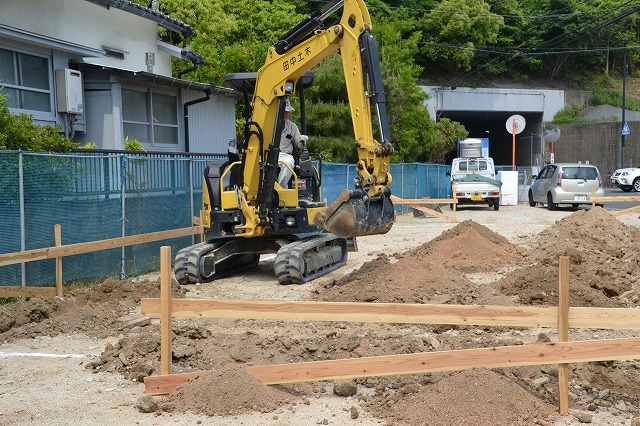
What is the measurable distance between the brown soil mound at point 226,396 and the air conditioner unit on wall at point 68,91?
12.2 metres

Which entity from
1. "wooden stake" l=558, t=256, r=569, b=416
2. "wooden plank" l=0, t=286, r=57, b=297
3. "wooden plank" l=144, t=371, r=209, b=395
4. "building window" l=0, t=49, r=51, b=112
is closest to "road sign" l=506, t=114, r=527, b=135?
"building window" l=0, t=49, r=51, b=112

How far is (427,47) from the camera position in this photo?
5866 cm

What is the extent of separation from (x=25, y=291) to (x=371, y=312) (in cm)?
574

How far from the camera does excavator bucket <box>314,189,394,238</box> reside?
10.2m

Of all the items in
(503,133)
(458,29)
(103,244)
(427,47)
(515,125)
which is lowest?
(103,244)

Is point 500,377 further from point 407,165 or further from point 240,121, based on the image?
point 407,165

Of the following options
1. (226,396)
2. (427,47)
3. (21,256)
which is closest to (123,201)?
(21,256)

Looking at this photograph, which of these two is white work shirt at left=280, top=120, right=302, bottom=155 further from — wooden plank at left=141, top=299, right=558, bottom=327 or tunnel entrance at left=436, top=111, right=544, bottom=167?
tunnel entrance at left=436, top=111, right=544, bottom=167

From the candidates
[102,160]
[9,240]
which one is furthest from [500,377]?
[102,160]

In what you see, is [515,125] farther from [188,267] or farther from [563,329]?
[563,329]

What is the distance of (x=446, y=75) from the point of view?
6159cm

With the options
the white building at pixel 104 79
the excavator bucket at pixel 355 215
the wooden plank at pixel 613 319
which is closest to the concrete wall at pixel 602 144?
the white building at pixel 104 79

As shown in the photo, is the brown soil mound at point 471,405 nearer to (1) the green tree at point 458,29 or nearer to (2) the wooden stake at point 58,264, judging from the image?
(2) the wooden stake at point 58,264

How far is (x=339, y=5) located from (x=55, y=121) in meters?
8.22
